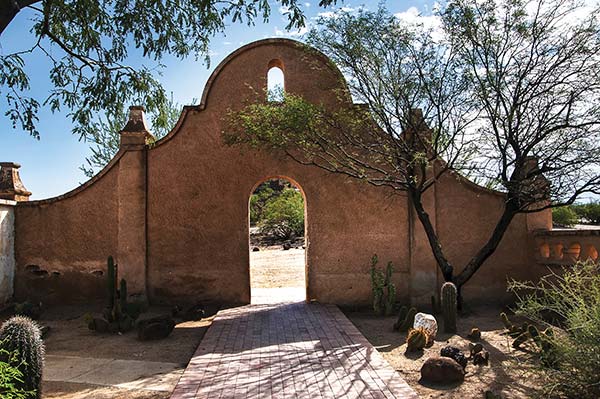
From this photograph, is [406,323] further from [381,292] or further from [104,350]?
[104,350]

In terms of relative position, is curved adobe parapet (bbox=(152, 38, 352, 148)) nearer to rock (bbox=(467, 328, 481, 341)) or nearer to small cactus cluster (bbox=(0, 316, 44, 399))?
rock (bbox=(467, 328, 481, 341))

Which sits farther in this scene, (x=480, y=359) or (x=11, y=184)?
(x=11, y=184)

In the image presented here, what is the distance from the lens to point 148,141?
1188cm

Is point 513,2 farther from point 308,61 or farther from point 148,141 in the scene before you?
point 148,141

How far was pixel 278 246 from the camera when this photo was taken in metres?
25.4

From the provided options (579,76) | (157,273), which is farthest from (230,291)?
(579,76)

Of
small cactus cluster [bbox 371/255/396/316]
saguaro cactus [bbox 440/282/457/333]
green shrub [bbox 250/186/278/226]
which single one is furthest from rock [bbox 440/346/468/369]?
green shrub [bbox 250/186/278/226]

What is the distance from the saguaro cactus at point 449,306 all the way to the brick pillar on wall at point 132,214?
6938 mm

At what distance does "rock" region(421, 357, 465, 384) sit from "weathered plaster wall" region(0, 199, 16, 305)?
1001 cm

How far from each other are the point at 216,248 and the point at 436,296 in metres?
5.42

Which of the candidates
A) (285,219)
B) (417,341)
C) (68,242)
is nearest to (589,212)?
(285,219)

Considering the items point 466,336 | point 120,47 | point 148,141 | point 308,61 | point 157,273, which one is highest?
point 308,61

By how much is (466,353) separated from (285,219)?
20.3m

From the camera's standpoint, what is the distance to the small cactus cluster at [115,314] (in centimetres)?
936
